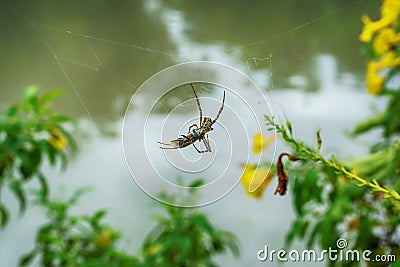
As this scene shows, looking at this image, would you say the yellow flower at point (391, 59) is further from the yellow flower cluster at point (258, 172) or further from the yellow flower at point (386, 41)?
the yellow flower cluster at point (258, 172)

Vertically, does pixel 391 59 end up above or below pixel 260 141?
above

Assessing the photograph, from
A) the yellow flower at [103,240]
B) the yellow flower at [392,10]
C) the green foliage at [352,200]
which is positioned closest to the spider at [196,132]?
the green foliage at [352,200]

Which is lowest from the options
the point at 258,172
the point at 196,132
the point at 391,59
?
the point at 196,132

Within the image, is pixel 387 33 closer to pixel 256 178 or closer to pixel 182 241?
pixel 256 178

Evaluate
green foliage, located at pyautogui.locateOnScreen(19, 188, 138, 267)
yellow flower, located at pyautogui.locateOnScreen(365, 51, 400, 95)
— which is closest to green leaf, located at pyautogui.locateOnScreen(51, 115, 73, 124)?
green foliage, located at pyautogui.locateOnScreen(19, 188, 138, 267)

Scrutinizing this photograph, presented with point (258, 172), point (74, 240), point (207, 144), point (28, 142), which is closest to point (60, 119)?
point (28, 142)

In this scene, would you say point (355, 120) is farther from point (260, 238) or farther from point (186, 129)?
point (186, 129)
